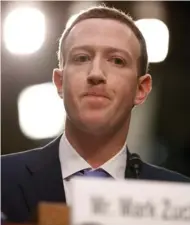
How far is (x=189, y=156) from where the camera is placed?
4.62ft

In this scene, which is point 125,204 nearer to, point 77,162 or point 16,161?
point 77,162

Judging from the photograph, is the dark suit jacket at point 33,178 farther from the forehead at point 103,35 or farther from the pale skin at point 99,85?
the forehead at point 103,35

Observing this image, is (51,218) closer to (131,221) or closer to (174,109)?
(131,221)

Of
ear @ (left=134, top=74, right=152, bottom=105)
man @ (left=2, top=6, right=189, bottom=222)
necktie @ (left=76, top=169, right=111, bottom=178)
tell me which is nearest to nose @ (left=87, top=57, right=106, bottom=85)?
man @ (left=2, top=6, right=189, bottom=222)

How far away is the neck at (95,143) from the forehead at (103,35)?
0.23 metres

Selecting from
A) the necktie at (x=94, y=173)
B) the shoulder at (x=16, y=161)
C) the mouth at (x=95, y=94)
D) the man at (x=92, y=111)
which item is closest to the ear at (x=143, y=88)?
the man at (x=92, y=111)

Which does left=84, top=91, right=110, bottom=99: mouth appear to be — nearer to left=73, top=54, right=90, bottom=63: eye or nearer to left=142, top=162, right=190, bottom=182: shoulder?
left=73, top=54, right=90, bottom=63: eye

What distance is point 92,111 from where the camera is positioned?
1385mm

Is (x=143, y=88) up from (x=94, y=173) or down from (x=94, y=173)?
up

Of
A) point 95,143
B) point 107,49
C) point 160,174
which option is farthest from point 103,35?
point 160,174

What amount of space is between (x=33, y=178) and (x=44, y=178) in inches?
1.3

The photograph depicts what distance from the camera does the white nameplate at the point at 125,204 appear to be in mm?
1306

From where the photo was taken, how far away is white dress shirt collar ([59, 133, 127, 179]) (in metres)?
1.39

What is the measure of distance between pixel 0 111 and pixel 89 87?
10.6 inches
